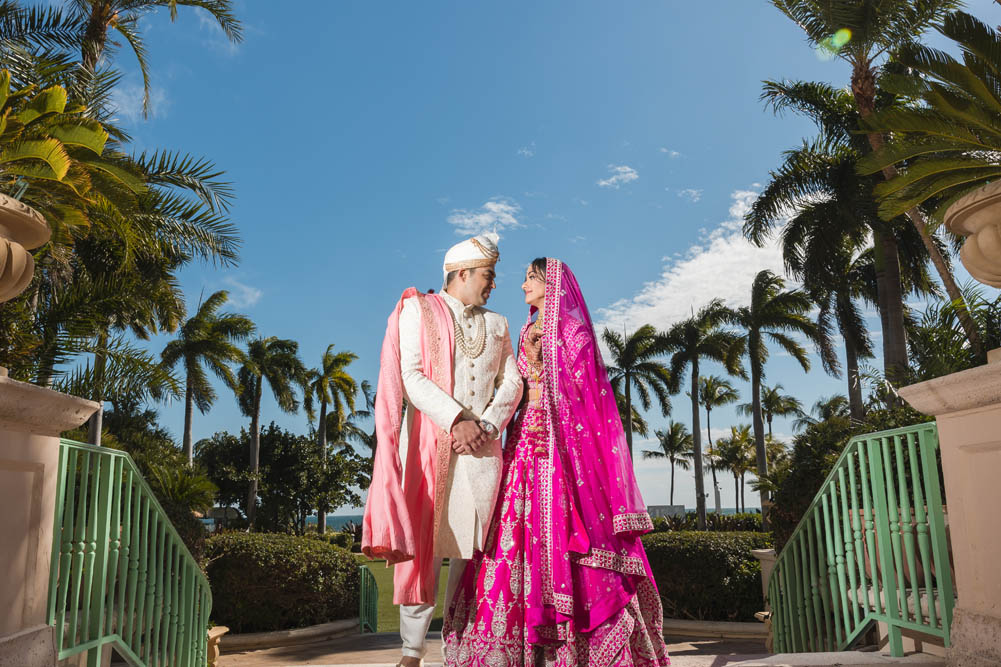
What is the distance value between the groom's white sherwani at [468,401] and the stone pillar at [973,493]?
1.72m

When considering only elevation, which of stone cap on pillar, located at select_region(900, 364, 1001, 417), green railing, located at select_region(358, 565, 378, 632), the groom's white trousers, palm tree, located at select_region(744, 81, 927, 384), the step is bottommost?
green railing, located at select_region(358, 565, 378, 632)

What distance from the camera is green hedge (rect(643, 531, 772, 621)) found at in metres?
13.1

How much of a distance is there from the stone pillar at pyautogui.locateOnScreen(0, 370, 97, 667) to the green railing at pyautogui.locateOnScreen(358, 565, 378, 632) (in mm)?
11318

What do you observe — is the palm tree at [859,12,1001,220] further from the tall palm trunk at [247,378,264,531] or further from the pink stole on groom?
the tall palm trunk at [247,378,264,531]

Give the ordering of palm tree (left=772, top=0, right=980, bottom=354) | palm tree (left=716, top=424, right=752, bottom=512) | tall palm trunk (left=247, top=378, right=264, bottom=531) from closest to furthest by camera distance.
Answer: palm tree (left=772, top=0, right=980, bottom=354) < tall palm trunk (left=247, top=378, right=264, bottom=531) < palm tree (left=716, top=424, right=752, bottom=512)

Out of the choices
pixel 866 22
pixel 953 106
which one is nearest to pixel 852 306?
pixel 866 22

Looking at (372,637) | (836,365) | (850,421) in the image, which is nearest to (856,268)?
(836,365)

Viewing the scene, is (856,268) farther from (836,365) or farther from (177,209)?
(177,209)

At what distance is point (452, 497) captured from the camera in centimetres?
349

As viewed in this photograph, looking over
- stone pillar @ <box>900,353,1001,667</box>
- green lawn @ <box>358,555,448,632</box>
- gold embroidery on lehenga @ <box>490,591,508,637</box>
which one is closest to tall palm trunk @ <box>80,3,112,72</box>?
green lawn @ <box>358,555,448,632</box>

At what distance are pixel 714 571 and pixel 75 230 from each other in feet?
37.3

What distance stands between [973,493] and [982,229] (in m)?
1.00

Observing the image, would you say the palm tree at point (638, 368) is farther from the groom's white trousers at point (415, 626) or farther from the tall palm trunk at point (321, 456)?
the groom's white trousers at point (415, 626)

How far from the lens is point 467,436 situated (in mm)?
3383
